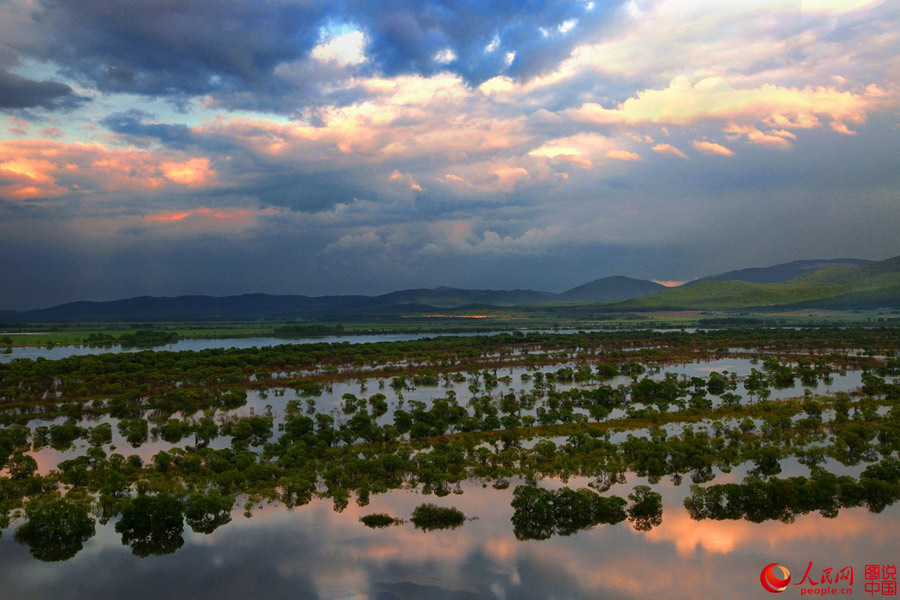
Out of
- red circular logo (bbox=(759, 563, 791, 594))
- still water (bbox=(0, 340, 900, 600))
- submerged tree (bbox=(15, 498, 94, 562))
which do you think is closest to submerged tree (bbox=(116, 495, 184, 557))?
still water (bbox=(0, 340, 900, 600))

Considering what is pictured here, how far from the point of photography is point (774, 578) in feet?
67.8

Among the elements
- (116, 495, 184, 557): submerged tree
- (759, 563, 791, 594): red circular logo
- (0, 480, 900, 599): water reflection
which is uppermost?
(116, 495, 184, 557): submerged tree

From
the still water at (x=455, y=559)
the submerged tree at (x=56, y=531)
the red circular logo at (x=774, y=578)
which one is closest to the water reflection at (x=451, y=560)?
the still water at (x=455, y=559)

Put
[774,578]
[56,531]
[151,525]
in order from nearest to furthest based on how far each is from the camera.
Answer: [774,578] < [56,531] < [151,525]

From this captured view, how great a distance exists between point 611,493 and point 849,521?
9.34 m

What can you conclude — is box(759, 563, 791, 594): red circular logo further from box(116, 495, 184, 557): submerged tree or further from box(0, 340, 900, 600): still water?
box(116, 495, 184, 557): submerged tree

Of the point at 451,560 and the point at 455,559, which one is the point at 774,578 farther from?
the point at 451,560

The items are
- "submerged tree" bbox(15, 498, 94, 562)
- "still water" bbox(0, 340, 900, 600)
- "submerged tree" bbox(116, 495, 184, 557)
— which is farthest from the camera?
"submerged tree" bbox(116, 495, 184, 557)

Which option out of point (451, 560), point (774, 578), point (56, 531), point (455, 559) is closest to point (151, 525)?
point (56, 531)

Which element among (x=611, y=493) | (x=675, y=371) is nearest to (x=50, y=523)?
(x=611, y=493)

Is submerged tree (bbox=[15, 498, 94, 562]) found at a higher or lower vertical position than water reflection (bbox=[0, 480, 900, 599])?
higher

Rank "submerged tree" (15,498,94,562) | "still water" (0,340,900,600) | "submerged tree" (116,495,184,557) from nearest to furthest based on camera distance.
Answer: "still water" (0,340,900,600), "submerged tree" (15,498,94,562), "submerged tree" (116,495,184,557)

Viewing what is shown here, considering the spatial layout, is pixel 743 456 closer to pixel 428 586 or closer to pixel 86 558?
pixel 428 586

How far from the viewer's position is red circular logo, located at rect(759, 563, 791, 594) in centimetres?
2014
